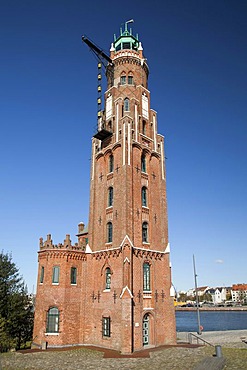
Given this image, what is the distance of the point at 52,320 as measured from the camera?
26.1 metres

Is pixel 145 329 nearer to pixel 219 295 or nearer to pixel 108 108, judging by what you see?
pixel 108 108

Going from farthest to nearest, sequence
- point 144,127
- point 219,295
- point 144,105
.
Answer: point 219,295 < point 144,105 < point 144,127

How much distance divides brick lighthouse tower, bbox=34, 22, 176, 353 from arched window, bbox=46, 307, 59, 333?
0.08 meters

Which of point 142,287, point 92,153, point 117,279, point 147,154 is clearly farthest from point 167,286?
point 92,153

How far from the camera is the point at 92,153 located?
3322 centimetres

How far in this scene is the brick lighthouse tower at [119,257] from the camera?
81.9 feet

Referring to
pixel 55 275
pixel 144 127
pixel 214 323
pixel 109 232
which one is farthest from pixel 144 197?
pixel 214 323

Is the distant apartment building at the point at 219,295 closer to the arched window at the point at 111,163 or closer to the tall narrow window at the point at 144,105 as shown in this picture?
the tall narrow window at the point at 144,105

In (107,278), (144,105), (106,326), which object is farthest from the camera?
(144,105)

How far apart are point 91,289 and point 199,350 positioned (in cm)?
1063

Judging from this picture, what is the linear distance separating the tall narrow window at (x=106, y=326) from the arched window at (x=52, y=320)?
163 inches

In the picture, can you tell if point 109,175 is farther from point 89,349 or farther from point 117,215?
point 89,349

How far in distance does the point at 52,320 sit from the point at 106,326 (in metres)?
4.93

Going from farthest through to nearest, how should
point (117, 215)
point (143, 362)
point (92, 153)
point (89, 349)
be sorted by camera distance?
point (92, 153), point (117, 215), point (89, 349), point (143, 362)
